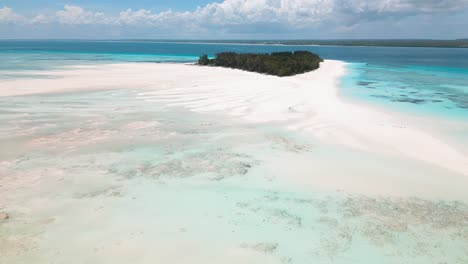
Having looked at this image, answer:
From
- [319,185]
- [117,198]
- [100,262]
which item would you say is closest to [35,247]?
[100,262]

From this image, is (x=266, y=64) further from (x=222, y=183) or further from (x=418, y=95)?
(x=222, y=183)

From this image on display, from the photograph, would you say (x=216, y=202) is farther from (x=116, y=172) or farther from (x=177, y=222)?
(x=116, y=172)

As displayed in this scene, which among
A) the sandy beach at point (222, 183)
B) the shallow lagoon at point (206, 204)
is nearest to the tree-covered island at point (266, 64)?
the sandy beach at point (222, 183)

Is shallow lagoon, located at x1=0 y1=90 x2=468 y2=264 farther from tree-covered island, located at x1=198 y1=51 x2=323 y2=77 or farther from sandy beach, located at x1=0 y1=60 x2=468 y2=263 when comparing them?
tree-covered island, located at x1=198 y1=51 x2=323 y2=77

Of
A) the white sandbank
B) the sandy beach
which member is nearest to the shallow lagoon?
the sandy beach

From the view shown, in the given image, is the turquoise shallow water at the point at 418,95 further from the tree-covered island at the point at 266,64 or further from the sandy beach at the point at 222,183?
the tree-covered island at the point at 266,64

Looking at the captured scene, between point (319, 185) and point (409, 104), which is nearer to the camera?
point (319, 185)
